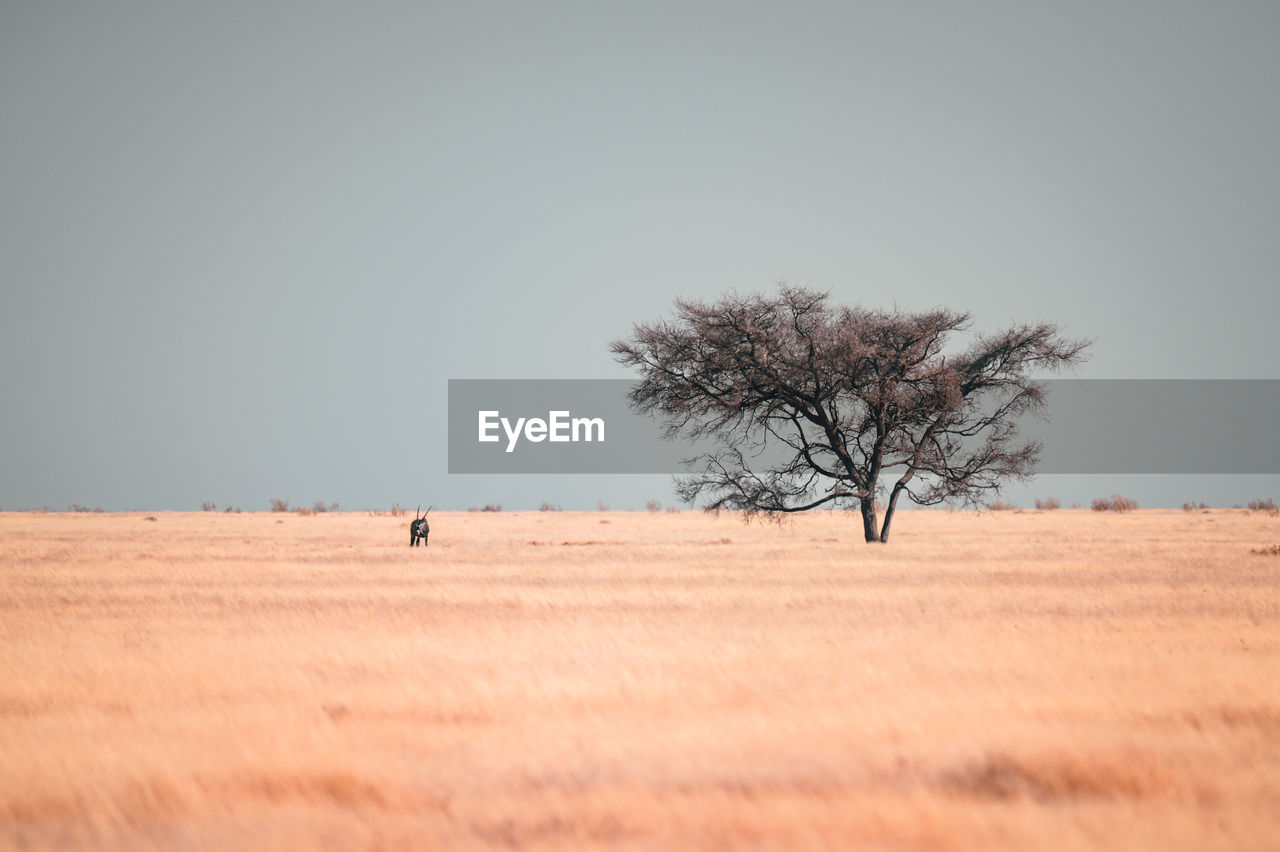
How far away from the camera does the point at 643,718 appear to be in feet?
25.3

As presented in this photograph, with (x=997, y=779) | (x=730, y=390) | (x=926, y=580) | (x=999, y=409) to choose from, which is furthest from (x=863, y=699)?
(x=999, y=409)

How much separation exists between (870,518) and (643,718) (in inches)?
1055

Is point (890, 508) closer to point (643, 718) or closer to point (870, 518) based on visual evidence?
point (870, 518)

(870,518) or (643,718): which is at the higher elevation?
(870,518)

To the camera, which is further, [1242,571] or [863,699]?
[1242,571]

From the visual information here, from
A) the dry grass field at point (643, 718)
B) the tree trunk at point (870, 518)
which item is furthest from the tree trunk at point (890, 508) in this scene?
the dry grass field at point (643, 718)

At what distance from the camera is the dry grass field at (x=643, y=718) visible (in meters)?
5.39

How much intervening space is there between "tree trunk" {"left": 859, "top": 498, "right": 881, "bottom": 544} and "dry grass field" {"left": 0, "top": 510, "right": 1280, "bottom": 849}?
1581cm

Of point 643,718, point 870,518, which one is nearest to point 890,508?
point 870,518

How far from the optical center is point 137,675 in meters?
9.53

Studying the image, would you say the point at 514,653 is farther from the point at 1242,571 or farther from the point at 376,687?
the point at 1242,571

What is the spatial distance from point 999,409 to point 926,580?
1657 cm

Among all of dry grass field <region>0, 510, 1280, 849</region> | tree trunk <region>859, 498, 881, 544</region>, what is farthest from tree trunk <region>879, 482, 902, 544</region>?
dry grass field <region>0, 510, 1280, 849</region>

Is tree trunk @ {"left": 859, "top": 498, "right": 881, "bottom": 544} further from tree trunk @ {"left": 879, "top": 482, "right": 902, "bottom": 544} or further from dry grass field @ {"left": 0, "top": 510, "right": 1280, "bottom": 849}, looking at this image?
dry grass field @ {"left": 0, "top": 510, "right": 1280, "bottom": 849}
